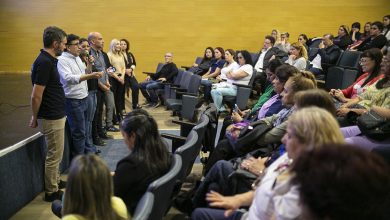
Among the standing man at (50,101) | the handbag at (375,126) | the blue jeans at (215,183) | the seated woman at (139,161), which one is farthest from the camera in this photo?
the standing man at (50,101)

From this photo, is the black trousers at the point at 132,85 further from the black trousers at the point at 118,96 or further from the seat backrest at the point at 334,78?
the seat backrest at the point at 334,78

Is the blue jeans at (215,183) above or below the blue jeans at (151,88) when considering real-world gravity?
above

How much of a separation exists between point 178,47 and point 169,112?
10.9 ft

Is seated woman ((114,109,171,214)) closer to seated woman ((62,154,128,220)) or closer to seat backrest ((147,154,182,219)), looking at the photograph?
seat backrest ((147,154,182,219))

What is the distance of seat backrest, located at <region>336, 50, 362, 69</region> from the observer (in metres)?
6.10

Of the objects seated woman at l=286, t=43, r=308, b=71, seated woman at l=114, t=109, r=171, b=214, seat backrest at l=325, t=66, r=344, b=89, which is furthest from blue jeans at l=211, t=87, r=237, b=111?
seated woman at l=114, t=109, r=171, b=214

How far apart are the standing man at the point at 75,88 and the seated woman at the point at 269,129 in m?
1.45

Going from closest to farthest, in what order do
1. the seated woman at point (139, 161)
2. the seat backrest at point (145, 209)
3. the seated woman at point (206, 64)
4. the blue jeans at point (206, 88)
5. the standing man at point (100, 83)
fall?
the seat backrest at point (145, 209) < the seated woman at point (139, 161) < the standing man at point (100, 83) < the blue jeans at point (206, 88) < the seated woman at point (206, 64)

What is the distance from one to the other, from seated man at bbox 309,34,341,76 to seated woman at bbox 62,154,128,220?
5.85m

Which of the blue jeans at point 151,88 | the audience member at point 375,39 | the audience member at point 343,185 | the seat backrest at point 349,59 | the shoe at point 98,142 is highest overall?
the audience member at point 375,39

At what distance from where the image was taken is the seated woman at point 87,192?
1.40 m

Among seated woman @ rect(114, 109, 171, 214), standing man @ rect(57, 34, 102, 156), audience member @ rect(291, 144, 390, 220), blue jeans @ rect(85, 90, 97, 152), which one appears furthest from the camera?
blue jeans @ rect(85, 90, 97, 152)

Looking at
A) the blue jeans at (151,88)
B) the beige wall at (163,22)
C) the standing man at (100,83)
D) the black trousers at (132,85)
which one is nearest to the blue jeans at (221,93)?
the blue jeans at (151,88)

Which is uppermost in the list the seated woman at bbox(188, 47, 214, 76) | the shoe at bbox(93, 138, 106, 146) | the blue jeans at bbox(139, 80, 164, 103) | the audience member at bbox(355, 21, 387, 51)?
the audience member at bbox(355, 21, 387, 51)
